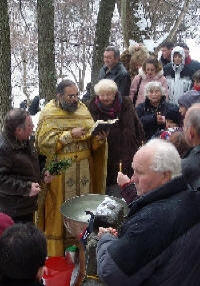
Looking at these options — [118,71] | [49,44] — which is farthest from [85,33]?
[118,71]

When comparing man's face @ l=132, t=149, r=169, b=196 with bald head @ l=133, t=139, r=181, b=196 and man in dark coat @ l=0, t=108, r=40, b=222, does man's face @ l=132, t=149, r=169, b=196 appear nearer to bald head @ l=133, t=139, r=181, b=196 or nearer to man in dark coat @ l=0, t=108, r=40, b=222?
bald head @ l=133, t=139, r=181, b=196

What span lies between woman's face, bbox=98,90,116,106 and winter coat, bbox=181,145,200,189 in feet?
7.40

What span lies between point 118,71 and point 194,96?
208 cm

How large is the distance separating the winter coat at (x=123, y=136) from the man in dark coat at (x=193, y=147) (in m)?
2.26

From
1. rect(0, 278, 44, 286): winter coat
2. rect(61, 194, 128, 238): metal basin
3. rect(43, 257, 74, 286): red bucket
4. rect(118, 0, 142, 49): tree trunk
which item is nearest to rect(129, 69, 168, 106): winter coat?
rect(61, 194, 128, 238): metal basin

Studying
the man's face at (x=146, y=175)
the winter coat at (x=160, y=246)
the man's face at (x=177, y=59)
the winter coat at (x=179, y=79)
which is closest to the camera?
the winter coat at (x=160, y=246)

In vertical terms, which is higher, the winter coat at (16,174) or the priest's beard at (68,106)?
the priest's beard at (68,106)

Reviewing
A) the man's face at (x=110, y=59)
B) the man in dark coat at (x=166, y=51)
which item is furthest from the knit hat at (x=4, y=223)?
the man in dark coat at (x=166, y=51)

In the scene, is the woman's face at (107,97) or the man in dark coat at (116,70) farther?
the man in dark coat at (116,70)

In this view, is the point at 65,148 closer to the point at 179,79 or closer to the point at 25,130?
the point at 25,130

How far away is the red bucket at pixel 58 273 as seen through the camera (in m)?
3.76

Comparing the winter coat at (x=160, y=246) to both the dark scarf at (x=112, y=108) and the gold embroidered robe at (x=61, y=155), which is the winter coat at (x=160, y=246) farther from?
the dark scarf at (x=112, y=108)

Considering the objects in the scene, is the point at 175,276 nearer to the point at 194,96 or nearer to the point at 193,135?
the point at 193,135

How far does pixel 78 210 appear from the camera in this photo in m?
3.95
